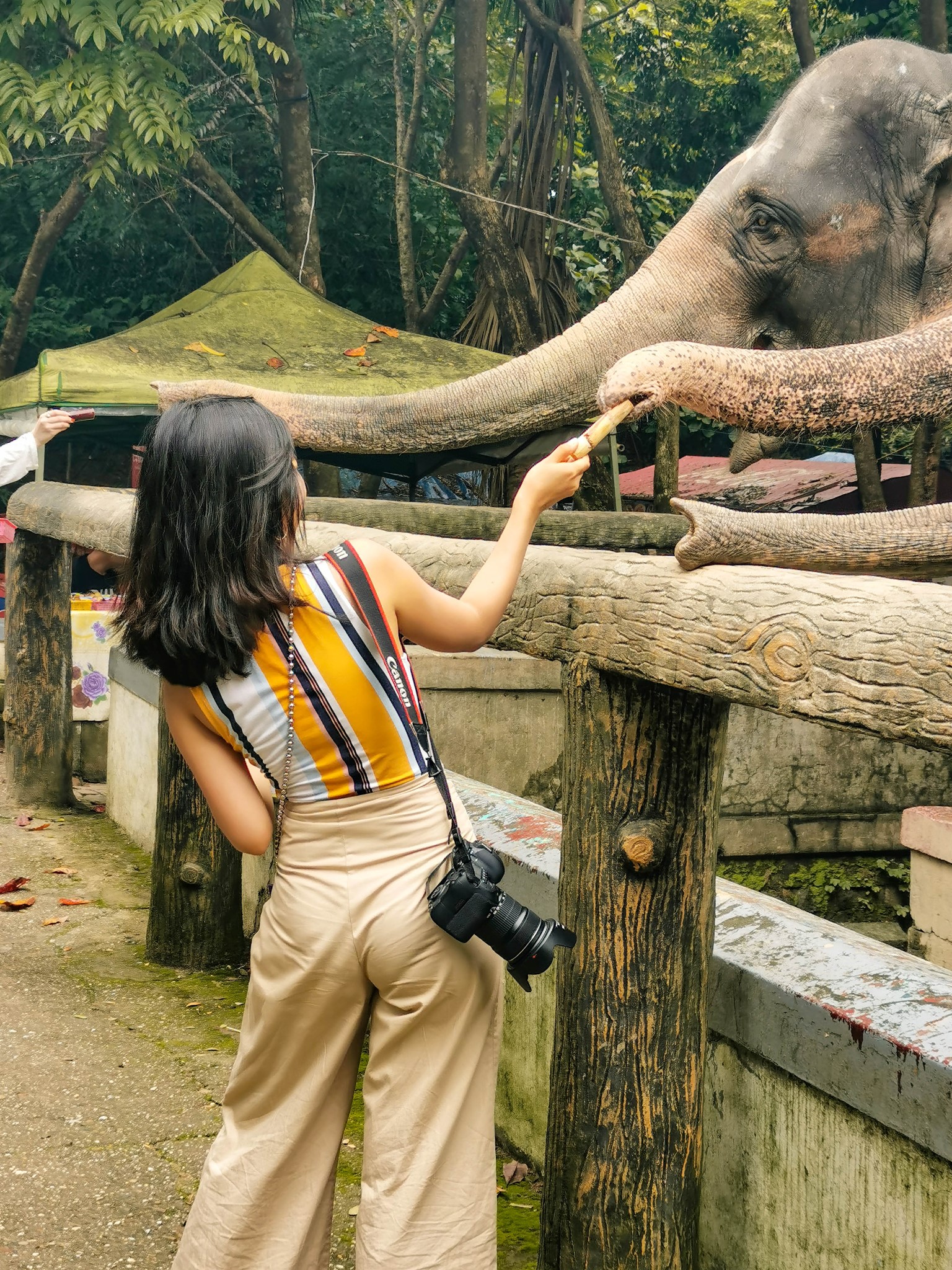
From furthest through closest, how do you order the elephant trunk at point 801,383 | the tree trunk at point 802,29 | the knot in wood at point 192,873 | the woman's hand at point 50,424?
the tree trunk at point 802,29
the woman's hand at point 50,424
the knot in wood at point 192,873
the elephant trunk at point 801,383

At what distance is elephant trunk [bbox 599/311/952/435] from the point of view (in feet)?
8.00

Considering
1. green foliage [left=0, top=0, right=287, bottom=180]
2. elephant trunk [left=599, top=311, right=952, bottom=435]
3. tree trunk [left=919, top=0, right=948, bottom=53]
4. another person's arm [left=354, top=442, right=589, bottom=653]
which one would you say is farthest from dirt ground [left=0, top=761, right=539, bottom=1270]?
tree trunk [left=919, top=0, right=948, bottom=53]

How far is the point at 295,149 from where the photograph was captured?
1091 cm

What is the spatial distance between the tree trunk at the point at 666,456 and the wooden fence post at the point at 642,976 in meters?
5.65

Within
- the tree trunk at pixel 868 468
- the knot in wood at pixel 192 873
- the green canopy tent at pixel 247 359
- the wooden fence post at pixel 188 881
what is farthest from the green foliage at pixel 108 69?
the knot in wood at pixel 192 873

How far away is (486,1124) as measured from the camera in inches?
81.7

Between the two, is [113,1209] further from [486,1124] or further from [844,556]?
[844,556]

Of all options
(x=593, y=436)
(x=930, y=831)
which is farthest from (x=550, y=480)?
(x=930, y=831)

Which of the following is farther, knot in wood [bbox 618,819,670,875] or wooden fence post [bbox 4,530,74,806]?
wooden fence post [bbox 4,530,74,806]

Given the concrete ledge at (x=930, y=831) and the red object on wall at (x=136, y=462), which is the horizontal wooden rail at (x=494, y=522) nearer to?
the red object on wall at (x=136, y=462)

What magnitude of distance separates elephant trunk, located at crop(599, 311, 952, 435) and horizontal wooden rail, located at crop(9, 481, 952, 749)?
1.08ft

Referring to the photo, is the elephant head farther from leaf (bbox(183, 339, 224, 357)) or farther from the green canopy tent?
leaf (bbox(183, 339, 224, 357))

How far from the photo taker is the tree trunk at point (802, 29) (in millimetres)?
8406

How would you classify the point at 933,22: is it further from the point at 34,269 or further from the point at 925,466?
the point at 34,269
